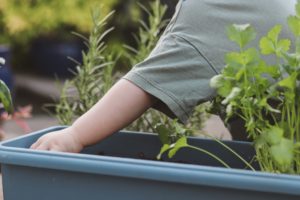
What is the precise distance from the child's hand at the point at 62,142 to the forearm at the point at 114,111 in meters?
0.01

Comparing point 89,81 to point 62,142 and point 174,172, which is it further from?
point 174,172

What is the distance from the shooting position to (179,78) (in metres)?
1.12

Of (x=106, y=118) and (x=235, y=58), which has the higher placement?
(x=235, y=58)

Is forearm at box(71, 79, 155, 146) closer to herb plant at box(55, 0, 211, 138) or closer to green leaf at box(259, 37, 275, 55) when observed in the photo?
green leaf at box(259, 37, 275, 55)

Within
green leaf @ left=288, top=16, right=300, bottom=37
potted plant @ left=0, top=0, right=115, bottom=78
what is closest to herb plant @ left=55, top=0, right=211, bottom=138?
green leaf @ left=288, top=16, right=300, bottom=37

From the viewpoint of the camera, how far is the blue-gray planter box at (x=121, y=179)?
2.98ft

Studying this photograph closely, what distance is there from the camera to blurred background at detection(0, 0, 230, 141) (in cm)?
501

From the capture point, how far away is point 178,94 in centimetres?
112

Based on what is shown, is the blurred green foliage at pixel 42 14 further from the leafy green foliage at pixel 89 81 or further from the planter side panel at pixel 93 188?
the planter side panel at pixel 93 188

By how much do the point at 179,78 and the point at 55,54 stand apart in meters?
4.48

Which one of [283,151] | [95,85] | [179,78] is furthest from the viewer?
[95,85]

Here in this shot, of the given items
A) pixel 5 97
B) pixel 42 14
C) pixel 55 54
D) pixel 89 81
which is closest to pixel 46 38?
pixel 55 54

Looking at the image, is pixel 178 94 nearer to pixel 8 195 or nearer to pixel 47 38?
pixel 8 195

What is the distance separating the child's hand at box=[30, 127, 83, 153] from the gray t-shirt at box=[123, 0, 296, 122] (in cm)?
14
